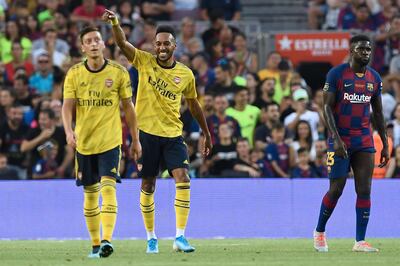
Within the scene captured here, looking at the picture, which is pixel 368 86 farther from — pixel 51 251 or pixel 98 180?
pixel 51 251

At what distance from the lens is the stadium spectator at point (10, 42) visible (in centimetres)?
2359

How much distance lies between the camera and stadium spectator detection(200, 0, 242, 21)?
25.3m

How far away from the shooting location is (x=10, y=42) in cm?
2369

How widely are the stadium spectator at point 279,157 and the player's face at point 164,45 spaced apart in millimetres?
6744

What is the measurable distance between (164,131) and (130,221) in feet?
16.2

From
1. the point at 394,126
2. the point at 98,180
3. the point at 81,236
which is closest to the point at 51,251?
the point at 98,180

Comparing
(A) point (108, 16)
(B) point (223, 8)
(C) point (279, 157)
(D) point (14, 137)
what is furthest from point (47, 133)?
(A) point (108, 16)

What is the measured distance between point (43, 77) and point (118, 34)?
9061 millimetres

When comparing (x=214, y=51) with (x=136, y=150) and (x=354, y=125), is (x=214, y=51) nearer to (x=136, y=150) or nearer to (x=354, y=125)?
(x=354, y=125)

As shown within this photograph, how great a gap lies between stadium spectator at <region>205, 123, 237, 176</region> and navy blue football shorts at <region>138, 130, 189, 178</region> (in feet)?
19.6

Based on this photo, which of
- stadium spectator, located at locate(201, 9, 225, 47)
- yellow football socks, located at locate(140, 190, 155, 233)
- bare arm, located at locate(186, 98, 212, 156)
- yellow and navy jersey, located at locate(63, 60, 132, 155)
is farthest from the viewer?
stadium spectator, located at locate(201, 9, 225, 47)

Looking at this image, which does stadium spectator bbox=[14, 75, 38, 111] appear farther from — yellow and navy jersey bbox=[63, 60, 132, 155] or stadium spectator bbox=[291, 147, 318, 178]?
yellow and navy jersey bbox=[63, 60, 132, 155]

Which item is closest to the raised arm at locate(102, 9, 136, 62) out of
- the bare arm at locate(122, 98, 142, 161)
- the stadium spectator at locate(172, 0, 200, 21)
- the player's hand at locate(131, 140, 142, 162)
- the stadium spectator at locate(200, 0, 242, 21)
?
the bare arm at locate(122, 98, 142, 161)

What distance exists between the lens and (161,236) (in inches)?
754
